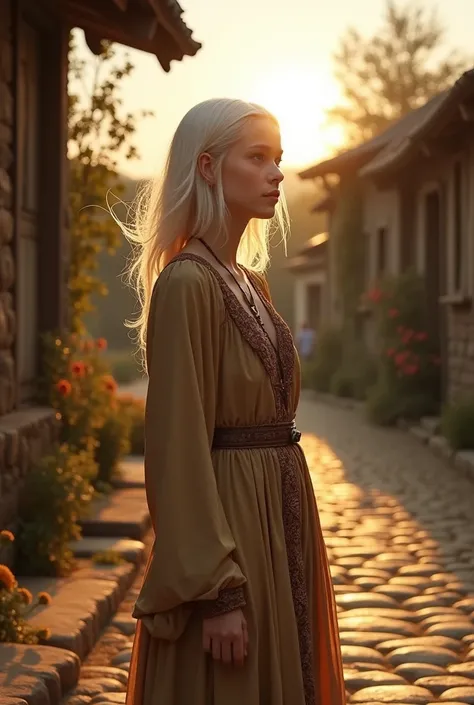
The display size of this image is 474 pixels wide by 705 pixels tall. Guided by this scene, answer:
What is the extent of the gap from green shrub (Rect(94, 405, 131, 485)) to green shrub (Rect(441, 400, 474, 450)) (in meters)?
3.97

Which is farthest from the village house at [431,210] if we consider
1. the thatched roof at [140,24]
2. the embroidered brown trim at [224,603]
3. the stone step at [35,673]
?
the embroidered brown trim at [224,603]

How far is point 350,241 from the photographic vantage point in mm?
21594

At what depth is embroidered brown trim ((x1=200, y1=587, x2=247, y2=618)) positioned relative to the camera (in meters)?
2.51

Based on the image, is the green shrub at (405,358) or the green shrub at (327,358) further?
the green shrub at (327,358)

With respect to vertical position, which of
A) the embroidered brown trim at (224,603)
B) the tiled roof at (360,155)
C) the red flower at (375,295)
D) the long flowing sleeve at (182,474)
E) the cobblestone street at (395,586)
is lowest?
the cobblestone street at (395,586)

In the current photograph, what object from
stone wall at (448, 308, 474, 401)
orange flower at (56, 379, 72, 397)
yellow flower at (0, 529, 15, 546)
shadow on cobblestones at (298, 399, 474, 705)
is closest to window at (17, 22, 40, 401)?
orange flower at (56, 379, 72, 397)

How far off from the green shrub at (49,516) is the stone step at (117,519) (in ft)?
1.94

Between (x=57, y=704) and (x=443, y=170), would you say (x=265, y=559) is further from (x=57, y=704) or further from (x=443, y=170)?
(x=443, y=170)

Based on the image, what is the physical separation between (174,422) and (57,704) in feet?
7.18

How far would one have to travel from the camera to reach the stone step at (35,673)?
4.01 m

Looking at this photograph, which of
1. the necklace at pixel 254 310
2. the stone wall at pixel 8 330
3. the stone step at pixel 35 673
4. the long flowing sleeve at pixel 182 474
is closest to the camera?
the long flowing sleeve at pixel 182 474

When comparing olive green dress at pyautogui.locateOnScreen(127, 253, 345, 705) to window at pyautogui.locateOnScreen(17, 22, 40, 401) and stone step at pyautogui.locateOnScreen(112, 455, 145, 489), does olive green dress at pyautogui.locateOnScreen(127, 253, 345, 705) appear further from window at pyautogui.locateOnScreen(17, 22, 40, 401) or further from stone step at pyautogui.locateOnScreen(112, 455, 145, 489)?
stone step at pyautogui.locateOnScreen(112, 455, 145, 489)

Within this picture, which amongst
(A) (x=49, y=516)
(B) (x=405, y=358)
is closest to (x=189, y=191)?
(A) (x=49, y=516)

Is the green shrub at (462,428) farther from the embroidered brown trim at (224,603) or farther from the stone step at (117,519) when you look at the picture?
the embroidered brown trim at (224,603)
